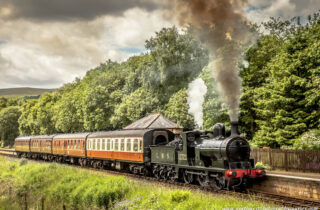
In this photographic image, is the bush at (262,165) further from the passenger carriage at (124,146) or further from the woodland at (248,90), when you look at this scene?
the passenger carriage at (124,146)

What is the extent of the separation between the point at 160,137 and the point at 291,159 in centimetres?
915

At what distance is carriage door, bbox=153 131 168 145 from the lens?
19.4 metres

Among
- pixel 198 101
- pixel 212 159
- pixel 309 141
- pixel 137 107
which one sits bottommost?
pixel 212 159

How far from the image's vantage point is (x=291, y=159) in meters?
19.9

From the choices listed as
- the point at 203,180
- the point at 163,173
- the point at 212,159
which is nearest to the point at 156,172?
the point at 163,173

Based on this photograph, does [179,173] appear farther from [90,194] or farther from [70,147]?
[70,147]

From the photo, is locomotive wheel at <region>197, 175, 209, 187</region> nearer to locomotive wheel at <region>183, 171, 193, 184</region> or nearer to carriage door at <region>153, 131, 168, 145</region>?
locomotive wheel at <region>183, 171, 193, 184</region>

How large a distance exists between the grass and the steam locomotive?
1863mm

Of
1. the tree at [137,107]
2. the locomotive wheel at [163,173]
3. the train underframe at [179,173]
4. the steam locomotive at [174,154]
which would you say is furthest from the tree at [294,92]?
the tree at [137,107]

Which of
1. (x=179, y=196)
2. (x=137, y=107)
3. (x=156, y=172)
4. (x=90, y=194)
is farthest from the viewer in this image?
(x=137, y=107)

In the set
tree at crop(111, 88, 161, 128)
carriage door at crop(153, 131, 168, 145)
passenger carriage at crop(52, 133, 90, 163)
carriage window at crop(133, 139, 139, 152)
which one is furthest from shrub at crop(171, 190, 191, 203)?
tree at crop(111, 88, 161, 128)

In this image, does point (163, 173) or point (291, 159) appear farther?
point (291, 159)

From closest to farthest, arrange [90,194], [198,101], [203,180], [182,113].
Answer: [90,194] → [203,180] → [198,101] → [182,113]

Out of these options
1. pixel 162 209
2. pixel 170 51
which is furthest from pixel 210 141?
pixel 170 51
